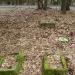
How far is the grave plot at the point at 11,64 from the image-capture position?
8.04 meters

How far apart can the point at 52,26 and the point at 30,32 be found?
1.50 m

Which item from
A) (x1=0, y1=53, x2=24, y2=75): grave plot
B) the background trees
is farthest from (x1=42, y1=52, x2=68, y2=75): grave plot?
the background trees

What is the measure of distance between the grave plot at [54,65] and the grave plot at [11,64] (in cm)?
93

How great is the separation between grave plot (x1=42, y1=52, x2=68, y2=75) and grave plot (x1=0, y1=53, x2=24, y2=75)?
93 centimetres

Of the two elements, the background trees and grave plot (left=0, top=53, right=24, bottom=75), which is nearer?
grave plot (left=0, top=53, right=24, bottom=75)

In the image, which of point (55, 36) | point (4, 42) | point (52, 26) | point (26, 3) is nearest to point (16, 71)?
point (4, 42)

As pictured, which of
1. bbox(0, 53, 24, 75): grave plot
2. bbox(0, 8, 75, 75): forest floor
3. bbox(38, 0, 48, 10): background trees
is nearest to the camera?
bbox(0, 53, 24, 75): grave plot

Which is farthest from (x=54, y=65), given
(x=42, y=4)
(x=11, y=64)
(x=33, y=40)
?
(x=42, y=4)

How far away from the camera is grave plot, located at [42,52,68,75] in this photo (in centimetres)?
805

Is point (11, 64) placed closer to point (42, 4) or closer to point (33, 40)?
point (33, 40)

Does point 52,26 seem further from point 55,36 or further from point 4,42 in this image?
point 4,42

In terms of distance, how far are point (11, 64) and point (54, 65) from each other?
5.13 feet

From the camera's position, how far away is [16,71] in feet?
26.9

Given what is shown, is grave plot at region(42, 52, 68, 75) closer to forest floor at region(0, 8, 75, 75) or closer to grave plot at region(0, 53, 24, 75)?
forest floor at region(0, 8, 75, 75)
